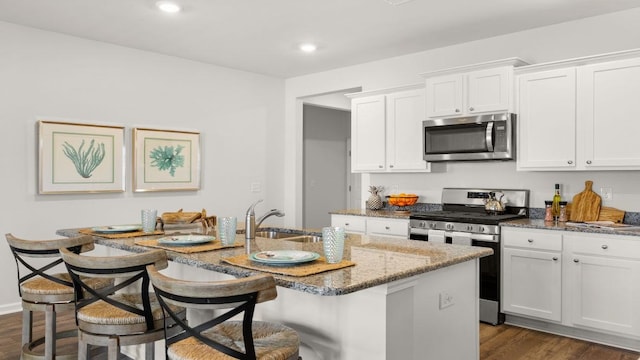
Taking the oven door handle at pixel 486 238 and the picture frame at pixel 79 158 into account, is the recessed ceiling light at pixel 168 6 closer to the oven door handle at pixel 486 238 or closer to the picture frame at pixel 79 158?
the picture frame at pixel 79 158

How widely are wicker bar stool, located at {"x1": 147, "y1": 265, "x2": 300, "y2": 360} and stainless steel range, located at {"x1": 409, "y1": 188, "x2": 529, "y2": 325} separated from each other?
102 inches

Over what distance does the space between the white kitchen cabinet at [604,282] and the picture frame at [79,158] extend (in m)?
4.18

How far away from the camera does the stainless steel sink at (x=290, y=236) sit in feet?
10.1

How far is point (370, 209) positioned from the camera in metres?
5.43

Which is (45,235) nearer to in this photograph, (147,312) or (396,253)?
(147,312)

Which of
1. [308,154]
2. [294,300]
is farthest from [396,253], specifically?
[308,154]

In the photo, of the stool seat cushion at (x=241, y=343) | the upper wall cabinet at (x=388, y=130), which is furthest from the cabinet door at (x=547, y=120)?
the stool seat cushion at (x=241, y=343)

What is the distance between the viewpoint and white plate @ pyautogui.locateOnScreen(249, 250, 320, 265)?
6.22 feet

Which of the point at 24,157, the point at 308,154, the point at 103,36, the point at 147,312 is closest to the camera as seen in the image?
the point at 147,312

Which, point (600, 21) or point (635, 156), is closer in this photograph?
point (635, 156)

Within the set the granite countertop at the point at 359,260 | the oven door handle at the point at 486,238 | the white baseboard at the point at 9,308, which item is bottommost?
the white baseboard at the point at 9,308

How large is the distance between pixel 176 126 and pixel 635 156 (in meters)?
4.38

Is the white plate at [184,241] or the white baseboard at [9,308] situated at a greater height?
the white plate at [184,241]

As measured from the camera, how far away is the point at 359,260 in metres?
2.04
